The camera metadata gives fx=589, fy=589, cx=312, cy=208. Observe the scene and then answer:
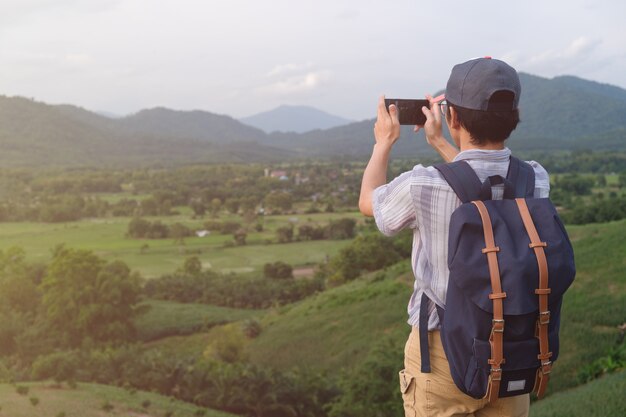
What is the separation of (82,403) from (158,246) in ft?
54.1

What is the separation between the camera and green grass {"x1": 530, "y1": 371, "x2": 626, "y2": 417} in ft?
12.0

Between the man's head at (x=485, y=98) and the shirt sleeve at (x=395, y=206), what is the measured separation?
0.18m

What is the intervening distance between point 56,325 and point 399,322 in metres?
8.02

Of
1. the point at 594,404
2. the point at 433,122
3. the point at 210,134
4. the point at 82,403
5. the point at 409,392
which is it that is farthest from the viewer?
the point at 210,134

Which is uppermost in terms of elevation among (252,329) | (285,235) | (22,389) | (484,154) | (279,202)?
(484,154)

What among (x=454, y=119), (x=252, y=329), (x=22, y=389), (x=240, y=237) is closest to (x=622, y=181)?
(x=240, y=237)

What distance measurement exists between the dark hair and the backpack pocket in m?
0.44

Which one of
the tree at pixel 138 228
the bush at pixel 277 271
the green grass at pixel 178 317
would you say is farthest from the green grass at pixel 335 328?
the tree at pixel 138 228

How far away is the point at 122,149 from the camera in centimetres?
5628

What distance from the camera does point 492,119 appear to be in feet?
4.16

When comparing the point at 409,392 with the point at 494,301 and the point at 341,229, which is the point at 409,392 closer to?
the point at 494,301

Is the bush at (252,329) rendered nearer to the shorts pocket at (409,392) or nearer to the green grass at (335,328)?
the green grass at (335,328)

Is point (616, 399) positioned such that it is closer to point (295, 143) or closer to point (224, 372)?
point (224, 372)

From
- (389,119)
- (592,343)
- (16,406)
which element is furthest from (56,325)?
(389,119)
